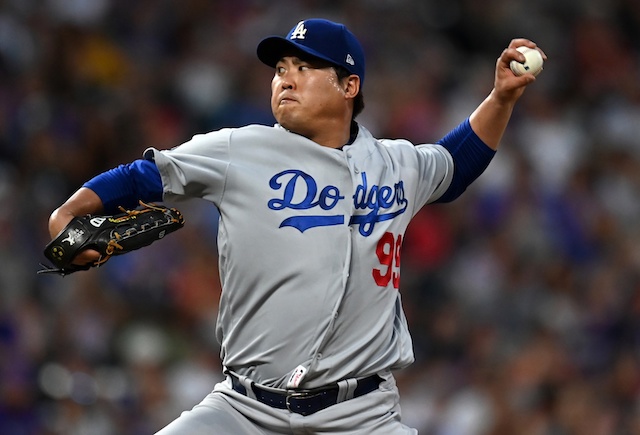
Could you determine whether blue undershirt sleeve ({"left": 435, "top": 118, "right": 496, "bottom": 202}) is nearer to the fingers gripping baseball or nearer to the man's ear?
the fingers gripping baseball

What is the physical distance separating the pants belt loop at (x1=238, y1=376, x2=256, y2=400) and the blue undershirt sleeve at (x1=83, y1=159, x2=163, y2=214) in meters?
0.57

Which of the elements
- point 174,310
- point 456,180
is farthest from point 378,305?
point 174,310

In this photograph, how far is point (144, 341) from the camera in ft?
21.1

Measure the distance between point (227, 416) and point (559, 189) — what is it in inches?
191

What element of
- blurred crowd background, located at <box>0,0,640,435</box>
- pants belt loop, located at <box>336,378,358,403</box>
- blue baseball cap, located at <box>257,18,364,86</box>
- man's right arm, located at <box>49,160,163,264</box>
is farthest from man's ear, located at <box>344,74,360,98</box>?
blurred crowd background, located at <box>0,0,640,435</box>

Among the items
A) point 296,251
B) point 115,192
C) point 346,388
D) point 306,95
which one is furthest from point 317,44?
point 346,388

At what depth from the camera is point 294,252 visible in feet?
10.7

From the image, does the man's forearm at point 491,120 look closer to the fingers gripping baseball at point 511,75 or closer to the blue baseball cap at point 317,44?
the fingers gripping baseball at point 511,75

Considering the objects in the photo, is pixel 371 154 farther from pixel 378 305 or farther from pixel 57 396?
pixel 57 396

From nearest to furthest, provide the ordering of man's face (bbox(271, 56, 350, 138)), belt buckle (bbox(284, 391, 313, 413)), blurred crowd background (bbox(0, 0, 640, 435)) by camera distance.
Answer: belt buckle (bbox(284, 391, 313, 413)) < man's face (bbox(271, 56, 350, 138)) < blurred crowd background (bbox(0, 0, 640, 435))

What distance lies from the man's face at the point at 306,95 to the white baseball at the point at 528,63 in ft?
1.89

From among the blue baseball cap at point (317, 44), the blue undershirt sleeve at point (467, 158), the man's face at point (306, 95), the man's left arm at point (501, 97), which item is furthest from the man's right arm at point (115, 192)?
the man's left arm at point (501, 97)

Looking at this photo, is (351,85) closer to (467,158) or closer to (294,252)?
(467,158)

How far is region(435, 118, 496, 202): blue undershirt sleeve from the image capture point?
373cm
